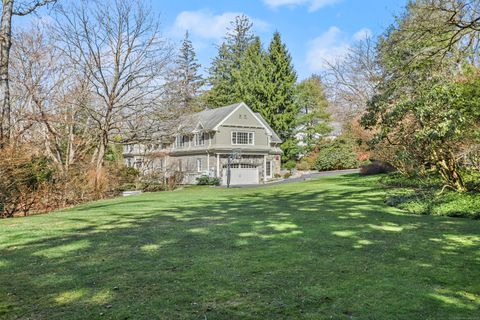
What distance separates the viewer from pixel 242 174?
125 ft

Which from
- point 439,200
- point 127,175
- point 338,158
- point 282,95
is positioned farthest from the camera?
point 282,95

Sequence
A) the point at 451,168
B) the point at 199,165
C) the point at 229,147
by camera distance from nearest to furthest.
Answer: the point at 451,168, the point at 229,147, the point at 199,165

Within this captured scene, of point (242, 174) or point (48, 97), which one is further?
point (242, 174)

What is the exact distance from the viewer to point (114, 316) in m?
3.48

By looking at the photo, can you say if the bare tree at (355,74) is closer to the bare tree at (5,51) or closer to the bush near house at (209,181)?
the bush near house at (209,181)

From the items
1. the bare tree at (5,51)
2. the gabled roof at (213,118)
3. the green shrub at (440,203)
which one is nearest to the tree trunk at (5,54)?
the bare tree at (5,51)

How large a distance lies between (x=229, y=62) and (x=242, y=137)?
25.7m

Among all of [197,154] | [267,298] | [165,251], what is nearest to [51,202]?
[165,251]

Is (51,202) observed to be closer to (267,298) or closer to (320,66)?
(267,298)

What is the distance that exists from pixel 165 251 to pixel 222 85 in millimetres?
51796

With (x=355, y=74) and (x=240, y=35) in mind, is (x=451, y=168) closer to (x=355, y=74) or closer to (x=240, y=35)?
(x=355, y=74)

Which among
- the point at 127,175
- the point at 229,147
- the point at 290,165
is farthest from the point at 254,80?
the point at 127,175

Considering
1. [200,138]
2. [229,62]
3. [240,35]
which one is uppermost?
[240,35]

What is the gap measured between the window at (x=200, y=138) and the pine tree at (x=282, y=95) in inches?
447
